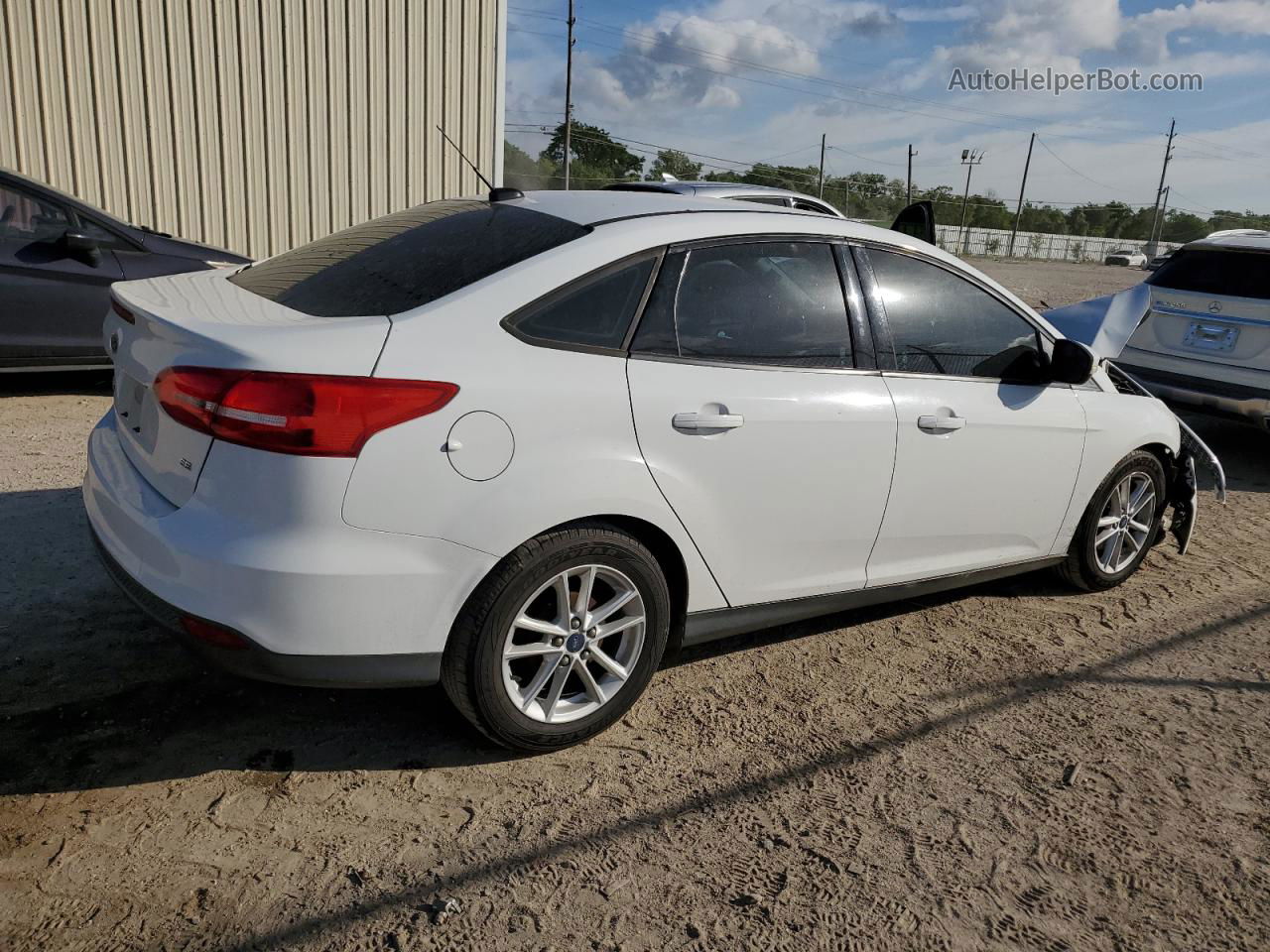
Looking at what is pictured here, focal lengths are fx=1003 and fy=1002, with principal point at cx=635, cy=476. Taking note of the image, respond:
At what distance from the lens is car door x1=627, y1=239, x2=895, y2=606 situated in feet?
10.1

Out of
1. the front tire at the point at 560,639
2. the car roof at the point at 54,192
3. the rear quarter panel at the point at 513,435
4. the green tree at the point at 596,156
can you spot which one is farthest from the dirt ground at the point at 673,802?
the green tree at the point at 596,156

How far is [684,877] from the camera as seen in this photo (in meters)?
2.59

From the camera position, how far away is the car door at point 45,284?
6645 millimetres

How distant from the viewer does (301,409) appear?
2.50 meters

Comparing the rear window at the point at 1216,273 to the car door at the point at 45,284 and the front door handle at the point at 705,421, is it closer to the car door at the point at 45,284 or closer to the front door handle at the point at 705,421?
the front door handle at the point at 705,421

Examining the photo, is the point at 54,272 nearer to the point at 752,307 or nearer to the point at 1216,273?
the point at 752,307

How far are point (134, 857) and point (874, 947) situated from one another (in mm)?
1847

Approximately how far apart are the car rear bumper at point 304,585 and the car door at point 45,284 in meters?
4.84

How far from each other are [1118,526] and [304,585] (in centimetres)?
379

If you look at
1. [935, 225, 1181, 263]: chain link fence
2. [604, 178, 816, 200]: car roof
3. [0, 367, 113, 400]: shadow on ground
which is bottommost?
[935, 225, 1181, 263]: chain link fence

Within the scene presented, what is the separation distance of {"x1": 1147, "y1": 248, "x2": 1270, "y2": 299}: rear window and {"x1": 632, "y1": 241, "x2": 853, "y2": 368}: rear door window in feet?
16.9

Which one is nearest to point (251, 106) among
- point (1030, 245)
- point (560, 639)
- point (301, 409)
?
point (301, 409)

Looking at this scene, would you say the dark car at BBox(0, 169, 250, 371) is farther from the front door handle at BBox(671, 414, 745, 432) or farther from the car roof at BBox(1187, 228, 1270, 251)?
the car roof at BBox(1187, 228, 1270, 251)

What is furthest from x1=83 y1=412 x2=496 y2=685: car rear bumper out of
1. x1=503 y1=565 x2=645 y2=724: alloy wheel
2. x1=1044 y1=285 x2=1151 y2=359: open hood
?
x1=1044 y1=285 x2=1151 y2=359: open hood
